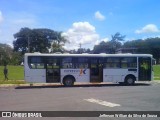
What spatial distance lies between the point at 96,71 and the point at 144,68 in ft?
13.9

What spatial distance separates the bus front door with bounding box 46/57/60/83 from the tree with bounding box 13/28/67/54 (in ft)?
305

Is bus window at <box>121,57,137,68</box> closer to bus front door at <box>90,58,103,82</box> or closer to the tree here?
bus front door at <box>90,58,103,82</box>

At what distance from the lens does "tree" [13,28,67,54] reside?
122750 mm

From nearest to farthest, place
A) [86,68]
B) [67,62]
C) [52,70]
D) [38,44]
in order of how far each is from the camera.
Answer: [52,70]
[67,62]
[86,68]
[38,44]

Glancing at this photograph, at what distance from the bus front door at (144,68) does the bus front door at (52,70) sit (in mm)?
7144

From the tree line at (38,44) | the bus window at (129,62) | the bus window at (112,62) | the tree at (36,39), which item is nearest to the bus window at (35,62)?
the bus window at (112,62)

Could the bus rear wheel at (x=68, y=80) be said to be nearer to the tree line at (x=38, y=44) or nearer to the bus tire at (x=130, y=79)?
the bus tire at (x=130, y=79)

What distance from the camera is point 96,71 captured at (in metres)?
29.9

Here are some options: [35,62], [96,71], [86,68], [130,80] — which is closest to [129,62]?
[130,80]

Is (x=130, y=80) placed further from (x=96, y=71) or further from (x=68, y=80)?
(x=68, y=80)

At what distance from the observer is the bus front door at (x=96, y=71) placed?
97.7 ft

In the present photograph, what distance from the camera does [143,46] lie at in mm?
153625

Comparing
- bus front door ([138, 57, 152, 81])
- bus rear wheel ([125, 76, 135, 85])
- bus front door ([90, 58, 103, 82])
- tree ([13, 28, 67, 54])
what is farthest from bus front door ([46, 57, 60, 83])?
tree ([13, 28, 67, 54])

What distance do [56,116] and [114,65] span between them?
1861cm
